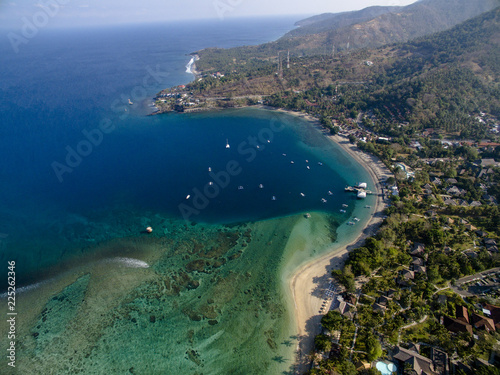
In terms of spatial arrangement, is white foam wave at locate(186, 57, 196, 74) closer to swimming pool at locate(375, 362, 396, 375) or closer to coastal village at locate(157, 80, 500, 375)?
coastal village at locate(157, 80, 500, 375)

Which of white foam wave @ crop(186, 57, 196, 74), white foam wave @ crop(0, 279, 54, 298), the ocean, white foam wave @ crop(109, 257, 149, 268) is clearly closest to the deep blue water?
the ocean

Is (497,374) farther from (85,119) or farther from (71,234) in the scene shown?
(85,119)

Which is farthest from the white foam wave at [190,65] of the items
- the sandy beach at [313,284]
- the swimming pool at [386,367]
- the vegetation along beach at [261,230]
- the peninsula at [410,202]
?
the swimming pool at [386,367]

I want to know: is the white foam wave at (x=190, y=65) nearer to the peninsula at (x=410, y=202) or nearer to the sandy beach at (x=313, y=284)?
the peninsula at (x=410, y=202)

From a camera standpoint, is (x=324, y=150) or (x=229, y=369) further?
(x=324, y=150)

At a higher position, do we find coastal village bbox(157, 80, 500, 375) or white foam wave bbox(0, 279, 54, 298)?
white foam wave bbox(0, 279, 54, 298)

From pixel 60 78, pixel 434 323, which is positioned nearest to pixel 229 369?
pixel 434 323

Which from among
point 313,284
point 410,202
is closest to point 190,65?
point 410,202
